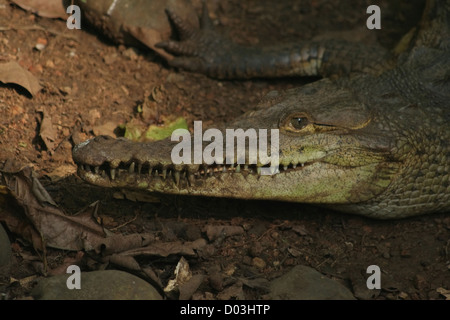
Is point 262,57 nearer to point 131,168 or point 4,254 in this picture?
point 131,168

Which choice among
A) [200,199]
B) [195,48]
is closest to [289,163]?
[200,199]

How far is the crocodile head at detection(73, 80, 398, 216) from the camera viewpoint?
131 inches

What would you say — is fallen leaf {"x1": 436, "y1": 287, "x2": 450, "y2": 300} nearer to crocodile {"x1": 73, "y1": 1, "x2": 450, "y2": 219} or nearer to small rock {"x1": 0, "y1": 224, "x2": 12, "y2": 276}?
crocodile {"x1": 73, "y1": 1, "x2": 450, "y2": 219}

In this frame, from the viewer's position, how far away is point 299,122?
11.7 ft

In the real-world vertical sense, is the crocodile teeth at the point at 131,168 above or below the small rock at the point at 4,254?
above

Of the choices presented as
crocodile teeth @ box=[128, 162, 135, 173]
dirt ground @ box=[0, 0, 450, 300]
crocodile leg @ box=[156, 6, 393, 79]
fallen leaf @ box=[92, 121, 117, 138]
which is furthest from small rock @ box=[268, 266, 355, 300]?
crocodile leg @ box=[156, 6, 393, 79]

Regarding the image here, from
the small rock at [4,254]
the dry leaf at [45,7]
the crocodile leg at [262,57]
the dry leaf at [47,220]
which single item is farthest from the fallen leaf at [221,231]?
the dry leaf at [45,7]

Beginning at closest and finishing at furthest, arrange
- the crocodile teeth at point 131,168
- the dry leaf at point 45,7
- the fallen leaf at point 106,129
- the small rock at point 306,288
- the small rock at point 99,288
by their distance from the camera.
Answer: the small rock at point 99,288 < the small rock at point 306,288 < the crocodile teeth at point 131,168 < the fallen leaf at point 106,129 < the dry leaf at point 45,7

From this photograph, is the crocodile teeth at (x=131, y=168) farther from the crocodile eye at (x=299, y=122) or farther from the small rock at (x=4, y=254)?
the crocodile eye at (x=299, y=122)

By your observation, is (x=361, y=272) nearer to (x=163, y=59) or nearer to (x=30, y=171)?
(x=30, y=171)

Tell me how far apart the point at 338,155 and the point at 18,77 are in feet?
8.01

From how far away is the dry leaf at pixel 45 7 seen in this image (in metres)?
4.90

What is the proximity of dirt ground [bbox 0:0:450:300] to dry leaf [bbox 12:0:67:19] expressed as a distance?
0.06 metres
